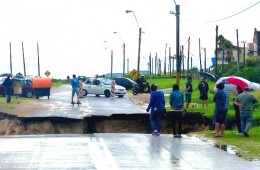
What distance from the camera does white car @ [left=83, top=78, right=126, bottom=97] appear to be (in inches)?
2202

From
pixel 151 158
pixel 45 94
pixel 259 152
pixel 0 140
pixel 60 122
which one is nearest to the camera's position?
pixel 151 158

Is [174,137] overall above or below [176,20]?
below

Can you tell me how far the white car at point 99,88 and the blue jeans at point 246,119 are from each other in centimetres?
3455

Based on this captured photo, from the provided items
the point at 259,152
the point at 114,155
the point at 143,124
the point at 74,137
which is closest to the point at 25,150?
the point at 114,155

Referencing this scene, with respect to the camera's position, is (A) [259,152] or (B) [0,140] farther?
(B) [0,140]

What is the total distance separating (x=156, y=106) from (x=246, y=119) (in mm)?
3136

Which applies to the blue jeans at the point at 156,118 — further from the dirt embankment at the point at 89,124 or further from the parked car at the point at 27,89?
the parked car at the point at 27,89

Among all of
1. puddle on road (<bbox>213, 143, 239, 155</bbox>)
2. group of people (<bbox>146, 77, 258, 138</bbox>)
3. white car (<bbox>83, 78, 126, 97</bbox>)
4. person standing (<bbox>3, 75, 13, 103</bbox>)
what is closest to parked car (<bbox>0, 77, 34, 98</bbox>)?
white car (<bbox>83, 78, 126, 97</bbox>)

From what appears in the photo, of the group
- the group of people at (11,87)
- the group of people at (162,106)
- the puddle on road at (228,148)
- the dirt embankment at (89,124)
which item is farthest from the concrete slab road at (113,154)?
the group of people at (11,87)

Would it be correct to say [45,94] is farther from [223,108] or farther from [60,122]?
[223,108]

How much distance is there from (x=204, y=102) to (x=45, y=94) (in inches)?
791

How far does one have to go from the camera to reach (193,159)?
15.3 m

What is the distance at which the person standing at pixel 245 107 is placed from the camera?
21.2 m

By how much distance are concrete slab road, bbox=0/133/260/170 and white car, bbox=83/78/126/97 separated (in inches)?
1350
